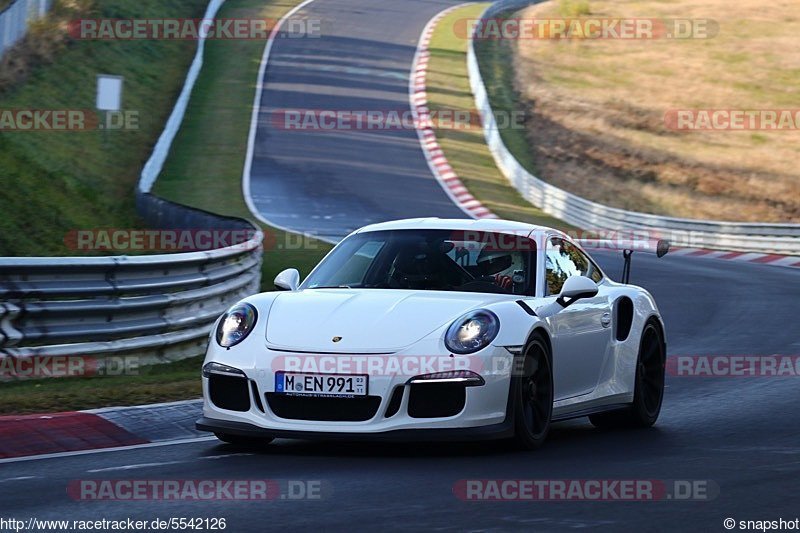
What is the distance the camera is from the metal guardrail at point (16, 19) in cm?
2755

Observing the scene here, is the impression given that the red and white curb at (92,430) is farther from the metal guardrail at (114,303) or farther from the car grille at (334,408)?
the metal guardrail at (114,303)

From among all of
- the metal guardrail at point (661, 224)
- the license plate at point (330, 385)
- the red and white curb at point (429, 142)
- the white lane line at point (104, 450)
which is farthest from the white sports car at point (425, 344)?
the red and white curb at point (429, 142)

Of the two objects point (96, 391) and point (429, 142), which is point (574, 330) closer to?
point (96, 391)

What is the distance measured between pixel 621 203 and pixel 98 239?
18.6 meters

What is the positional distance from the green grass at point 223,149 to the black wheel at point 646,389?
327 inches

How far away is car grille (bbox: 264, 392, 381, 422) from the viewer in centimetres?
741

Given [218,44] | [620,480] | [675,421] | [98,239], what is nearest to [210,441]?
[620,480]

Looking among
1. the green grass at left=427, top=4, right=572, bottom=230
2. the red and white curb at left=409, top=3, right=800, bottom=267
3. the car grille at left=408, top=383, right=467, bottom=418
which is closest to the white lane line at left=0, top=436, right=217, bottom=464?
the car grille at left=408, top=383, right=467, bottom=418

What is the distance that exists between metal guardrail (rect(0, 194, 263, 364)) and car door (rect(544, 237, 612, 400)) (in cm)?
386

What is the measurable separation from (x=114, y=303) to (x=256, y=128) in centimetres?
2681

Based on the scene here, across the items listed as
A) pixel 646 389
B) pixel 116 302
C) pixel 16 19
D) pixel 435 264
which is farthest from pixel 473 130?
pixel 435 264

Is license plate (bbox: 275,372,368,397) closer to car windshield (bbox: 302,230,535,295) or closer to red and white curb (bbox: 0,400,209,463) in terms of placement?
car windshield (bbox: 302,230,535,295)

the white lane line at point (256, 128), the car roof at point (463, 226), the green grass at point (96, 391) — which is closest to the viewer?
the car roof at point (463, 226)

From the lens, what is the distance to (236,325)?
26.2 feet
